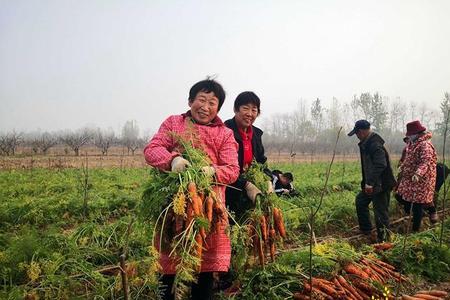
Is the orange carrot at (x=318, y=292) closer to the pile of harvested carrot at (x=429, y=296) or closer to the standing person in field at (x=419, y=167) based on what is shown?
the pile of harvested carrot at (x=429, y=296)

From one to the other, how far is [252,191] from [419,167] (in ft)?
12.5

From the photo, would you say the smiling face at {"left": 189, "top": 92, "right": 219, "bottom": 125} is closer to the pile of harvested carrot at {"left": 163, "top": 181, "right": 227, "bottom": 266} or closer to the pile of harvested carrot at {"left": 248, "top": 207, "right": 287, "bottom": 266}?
the pile of harvested carrot at {"left": 163, "top": 181, "right": 227, "bottom": 266}

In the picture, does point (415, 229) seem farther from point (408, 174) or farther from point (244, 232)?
point (244, 232)

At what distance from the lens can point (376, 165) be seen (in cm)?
549

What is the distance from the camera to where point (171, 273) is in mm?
2457

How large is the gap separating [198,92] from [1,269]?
9.89ft

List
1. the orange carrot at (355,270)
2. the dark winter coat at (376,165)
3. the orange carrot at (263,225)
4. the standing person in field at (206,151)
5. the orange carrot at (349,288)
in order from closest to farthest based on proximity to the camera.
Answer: the standing person in field at (206,151) → the orange carrot at (263,225) → the orange carrot at (349,288) → the orange carrot at (355,270) → the dark winter coat at (376,165)

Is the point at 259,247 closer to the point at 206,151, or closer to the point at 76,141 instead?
the point at 206,151

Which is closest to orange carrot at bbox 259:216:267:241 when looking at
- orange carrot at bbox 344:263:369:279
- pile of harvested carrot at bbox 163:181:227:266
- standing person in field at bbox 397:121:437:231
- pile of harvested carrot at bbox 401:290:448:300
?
pile of harvested carrot at bbox 163:181:227:266

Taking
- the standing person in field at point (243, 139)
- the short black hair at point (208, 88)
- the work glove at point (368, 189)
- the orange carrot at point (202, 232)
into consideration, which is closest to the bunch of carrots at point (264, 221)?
the standing person in field at point (243, 139)

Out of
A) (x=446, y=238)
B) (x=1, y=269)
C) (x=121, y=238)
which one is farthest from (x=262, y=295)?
(x=446, y=238)

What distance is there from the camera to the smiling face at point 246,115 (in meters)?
3.44

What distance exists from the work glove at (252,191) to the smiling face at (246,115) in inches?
25.6

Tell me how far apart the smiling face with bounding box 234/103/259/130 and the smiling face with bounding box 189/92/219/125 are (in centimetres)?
70
